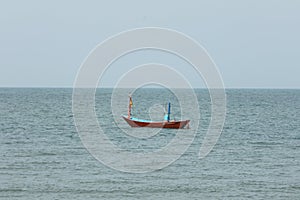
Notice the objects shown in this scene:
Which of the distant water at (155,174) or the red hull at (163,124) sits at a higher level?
the red hull at (163,124)

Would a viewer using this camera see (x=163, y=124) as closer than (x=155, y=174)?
No

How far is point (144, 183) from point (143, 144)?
1582cm

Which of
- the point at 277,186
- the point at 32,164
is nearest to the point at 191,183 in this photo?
the point at 277,186

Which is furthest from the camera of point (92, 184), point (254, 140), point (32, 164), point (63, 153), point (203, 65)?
point (254, 140)

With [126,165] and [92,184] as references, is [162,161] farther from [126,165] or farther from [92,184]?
[92,184]

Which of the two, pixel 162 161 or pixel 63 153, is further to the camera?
pixel 63 153

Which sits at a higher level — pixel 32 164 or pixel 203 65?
pixel 203 65

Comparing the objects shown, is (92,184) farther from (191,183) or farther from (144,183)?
(191,183)

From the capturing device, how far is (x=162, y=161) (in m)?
37.9

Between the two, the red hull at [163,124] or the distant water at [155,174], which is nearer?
the distant water at [155,174]

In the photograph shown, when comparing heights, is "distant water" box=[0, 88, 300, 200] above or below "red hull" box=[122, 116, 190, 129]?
below

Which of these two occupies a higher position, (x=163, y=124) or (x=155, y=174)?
(x=163, y=124)

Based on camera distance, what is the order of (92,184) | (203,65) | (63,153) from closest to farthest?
(92,184) → (203,65) → (63,153)

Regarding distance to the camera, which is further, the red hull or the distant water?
the red hull
